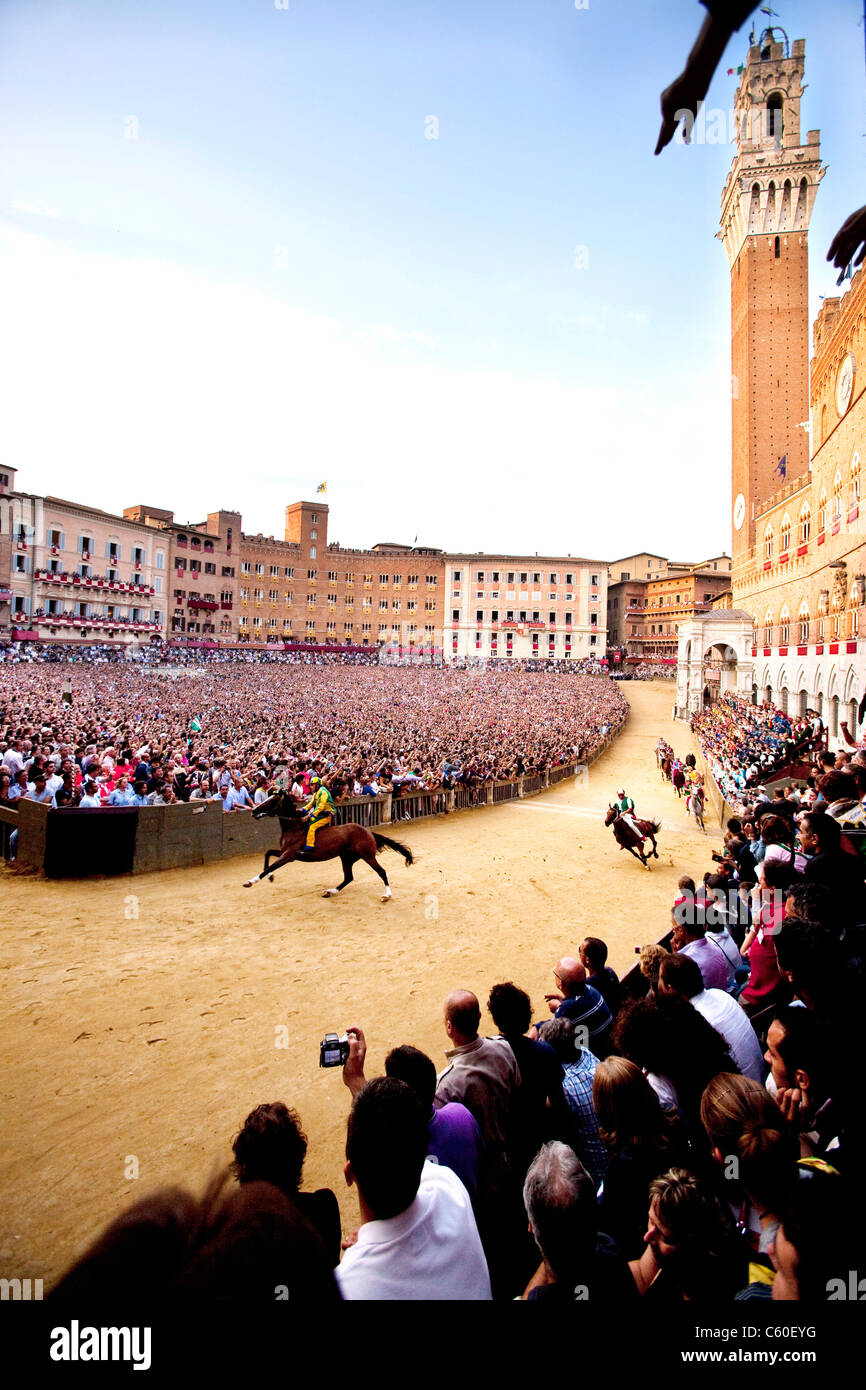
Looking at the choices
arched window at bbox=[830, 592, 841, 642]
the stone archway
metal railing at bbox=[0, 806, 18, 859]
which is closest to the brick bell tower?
the stone archway

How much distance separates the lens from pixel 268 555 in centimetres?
8294

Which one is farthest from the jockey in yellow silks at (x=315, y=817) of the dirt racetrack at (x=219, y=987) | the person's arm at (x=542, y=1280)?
the person's arm at (x=542, y=1280)

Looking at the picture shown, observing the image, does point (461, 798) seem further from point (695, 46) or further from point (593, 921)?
point (695, 46)

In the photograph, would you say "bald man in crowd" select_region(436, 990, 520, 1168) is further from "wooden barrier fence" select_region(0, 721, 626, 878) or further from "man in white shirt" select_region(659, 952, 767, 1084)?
"wooden barrier fence" select_region(0, 721, 626, 878)

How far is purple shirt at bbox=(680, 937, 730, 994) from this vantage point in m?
4.63

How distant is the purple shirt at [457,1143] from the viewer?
2.59m

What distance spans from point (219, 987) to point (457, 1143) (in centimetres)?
487

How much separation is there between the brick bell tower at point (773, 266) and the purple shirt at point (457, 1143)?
5806 centimetres

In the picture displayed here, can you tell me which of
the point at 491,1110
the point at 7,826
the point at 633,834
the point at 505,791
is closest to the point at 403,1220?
the point at 491,1110

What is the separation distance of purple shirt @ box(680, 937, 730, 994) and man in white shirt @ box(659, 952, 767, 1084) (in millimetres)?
930

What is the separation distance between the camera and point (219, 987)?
6.72m

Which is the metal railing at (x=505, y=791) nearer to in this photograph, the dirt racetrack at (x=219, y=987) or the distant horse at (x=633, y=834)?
the dirt racetrack at (x=219, y=987)

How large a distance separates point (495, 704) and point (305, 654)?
141 ft
